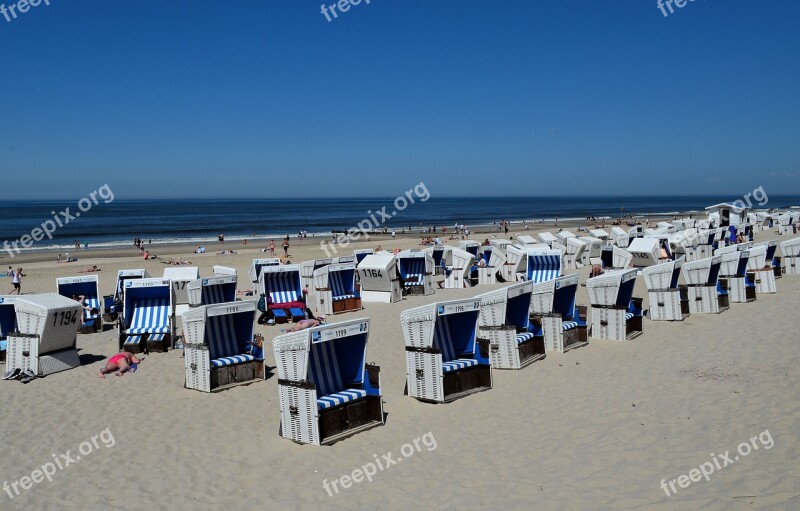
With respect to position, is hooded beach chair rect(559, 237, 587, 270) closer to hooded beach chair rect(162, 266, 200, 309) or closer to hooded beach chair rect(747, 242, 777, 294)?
hooded beach chair rect(747, 242, 777, 294)

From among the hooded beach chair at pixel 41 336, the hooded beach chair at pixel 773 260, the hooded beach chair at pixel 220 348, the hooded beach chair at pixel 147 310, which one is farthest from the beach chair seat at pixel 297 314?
the hooded beach chair at pixel 773 260

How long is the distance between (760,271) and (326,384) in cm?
1379

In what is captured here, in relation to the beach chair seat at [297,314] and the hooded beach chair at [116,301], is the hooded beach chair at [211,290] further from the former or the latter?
the hooded beach chair at [116,301]

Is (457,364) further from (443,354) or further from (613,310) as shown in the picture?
(613,310)

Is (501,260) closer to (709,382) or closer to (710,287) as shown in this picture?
(710,287)

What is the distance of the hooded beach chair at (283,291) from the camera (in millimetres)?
15359

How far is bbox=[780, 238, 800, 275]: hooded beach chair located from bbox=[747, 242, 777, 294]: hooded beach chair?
294 cm

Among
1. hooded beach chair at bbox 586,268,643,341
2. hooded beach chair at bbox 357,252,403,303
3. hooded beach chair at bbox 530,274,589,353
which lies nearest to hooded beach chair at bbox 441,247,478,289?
hooded beach chair at bbox 357,252,403,303

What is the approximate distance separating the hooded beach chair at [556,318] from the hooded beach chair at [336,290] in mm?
6372

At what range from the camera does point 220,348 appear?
401 inches

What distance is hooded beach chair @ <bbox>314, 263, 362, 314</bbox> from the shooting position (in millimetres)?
16547

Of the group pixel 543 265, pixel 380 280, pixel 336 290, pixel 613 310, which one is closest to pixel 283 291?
pixel 336 290

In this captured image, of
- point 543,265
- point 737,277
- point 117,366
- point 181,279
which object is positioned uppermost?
point 181,279

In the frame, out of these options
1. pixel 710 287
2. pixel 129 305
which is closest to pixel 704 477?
pixel 710 287
